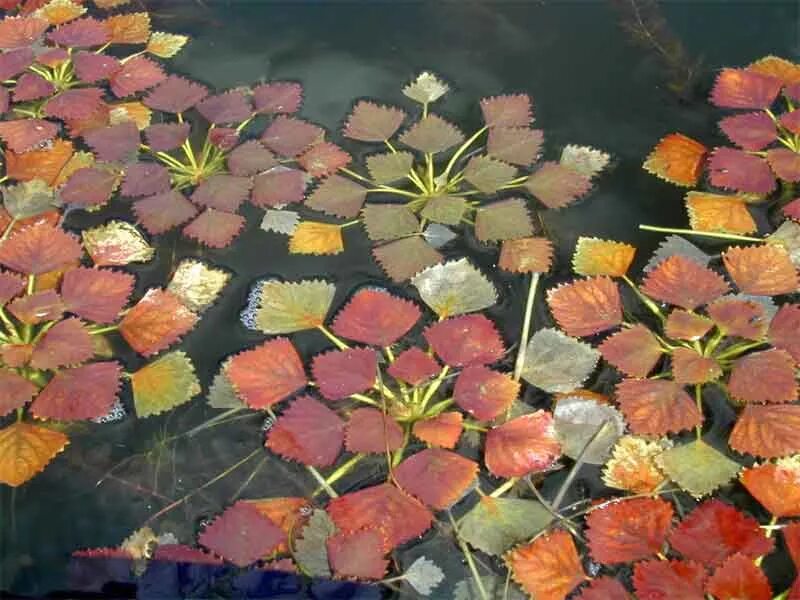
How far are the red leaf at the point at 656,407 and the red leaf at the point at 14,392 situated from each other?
0.72m

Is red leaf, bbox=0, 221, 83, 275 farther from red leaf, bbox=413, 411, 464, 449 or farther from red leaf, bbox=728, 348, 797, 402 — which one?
red leaf, bbox=728, 348, 797, 402

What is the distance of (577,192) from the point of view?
1.33 m

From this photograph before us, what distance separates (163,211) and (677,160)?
781 millimetres

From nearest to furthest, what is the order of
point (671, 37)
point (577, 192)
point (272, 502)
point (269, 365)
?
point (272, 502) < point (269, 365) < point (577, 192) < point (671, 37)

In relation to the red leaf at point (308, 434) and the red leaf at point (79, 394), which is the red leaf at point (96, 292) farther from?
the red leaf at point (308, 434)

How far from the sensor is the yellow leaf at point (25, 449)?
1.06 m

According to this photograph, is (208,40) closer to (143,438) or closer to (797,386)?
(143,438)

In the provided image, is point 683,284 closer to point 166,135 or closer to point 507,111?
point 507,111

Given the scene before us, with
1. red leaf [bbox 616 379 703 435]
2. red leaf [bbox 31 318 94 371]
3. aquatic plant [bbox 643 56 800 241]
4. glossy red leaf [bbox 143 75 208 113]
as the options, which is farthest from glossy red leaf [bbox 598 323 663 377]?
glossy red leaf [bbox 143 75 208 113]

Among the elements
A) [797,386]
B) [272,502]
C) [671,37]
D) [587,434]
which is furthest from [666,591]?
[671,37]

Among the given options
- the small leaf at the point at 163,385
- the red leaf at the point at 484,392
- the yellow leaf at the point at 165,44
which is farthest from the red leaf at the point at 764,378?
the yellow leaf at the point at 165,44

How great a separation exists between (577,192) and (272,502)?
2.11ft

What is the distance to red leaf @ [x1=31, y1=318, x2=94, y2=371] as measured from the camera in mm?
1125

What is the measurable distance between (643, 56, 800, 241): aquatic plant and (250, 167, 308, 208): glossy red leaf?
53cm
